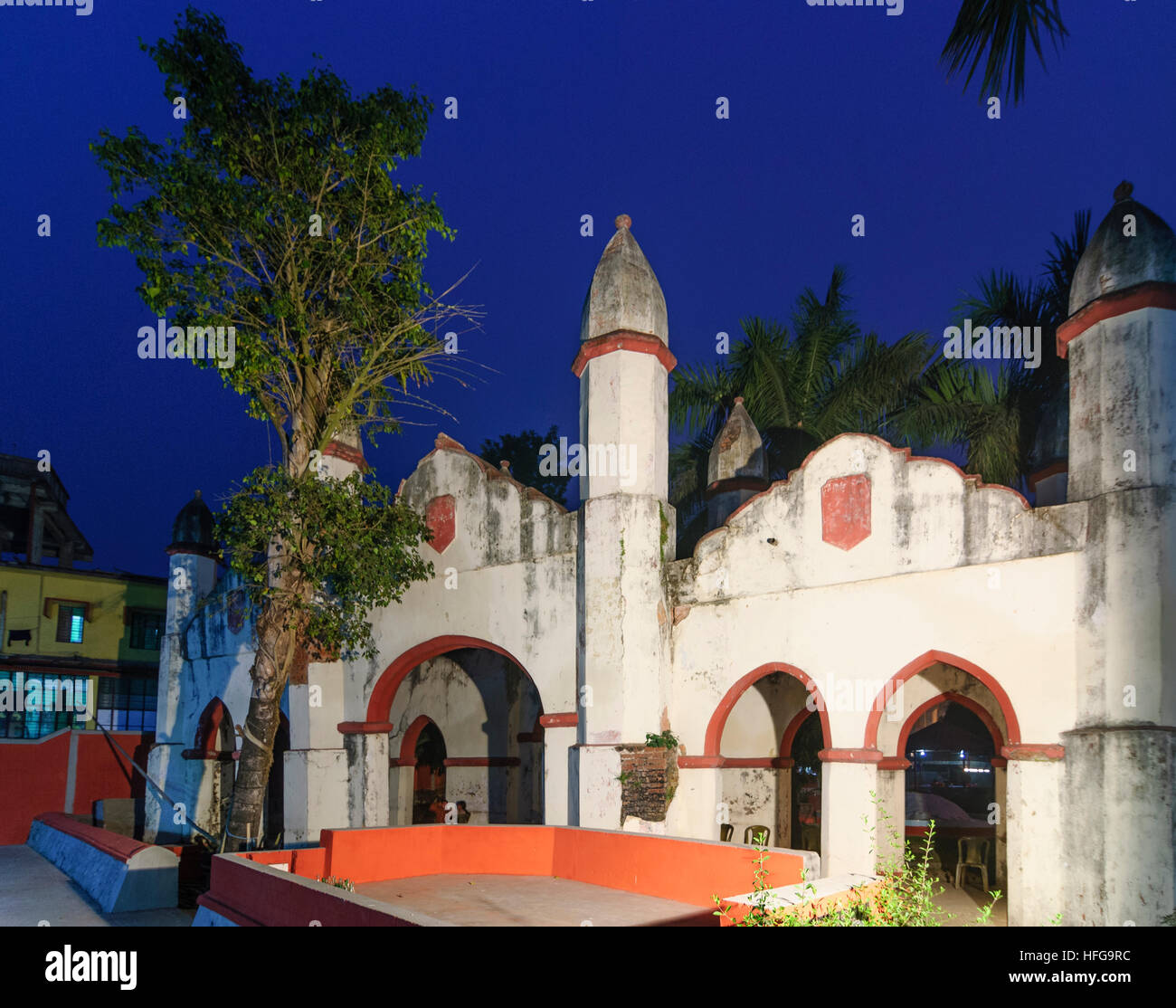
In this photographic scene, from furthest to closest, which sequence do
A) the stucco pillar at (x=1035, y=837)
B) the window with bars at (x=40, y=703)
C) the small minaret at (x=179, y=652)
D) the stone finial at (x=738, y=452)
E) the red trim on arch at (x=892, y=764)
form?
the window with bars at (x=40, y=703) → the small minaret at (x=179, y=652) → the stone finial at (x=738, y=452) → the red trim on arch at (x=892, y=764) → the stucco pillar at (x=1035, y=837)

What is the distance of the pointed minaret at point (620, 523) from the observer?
37.5 feet

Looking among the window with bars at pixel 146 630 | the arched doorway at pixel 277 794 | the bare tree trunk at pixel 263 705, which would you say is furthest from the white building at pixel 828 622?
the window with bars at pixel 146 630

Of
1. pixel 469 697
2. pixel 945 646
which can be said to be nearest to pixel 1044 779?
pixel 945 646

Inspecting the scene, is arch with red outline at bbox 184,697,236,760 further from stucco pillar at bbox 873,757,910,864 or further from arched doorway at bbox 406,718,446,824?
stucco pillar at bbox 873,757,910,864

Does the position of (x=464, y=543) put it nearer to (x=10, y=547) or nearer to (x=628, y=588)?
(x=628, y=588)

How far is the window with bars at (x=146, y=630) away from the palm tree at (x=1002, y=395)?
2014cm

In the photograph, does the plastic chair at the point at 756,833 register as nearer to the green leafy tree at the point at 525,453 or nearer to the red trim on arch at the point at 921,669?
the red trim on arch at the point at 921,669

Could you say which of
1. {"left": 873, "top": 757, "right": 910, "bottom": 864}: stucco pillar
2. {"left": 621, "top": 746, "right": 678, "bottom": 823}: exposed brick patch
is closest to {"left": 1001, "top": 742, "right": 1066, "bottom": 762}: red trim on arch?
{"left": 873, "top": 757, "right": 910, "bottom": 864}: stucco pillar

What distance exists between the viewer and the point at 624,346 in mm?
12086

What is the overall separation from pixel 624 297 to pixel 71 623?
2002cm

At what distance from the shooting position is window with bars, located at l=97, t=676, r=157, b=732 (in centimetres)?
2547

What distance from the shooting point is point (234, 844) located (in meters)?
11.7

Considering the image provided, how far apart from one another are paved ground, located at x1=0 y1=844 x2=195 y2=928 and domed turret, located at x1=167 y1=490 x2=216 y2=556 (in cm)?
644
